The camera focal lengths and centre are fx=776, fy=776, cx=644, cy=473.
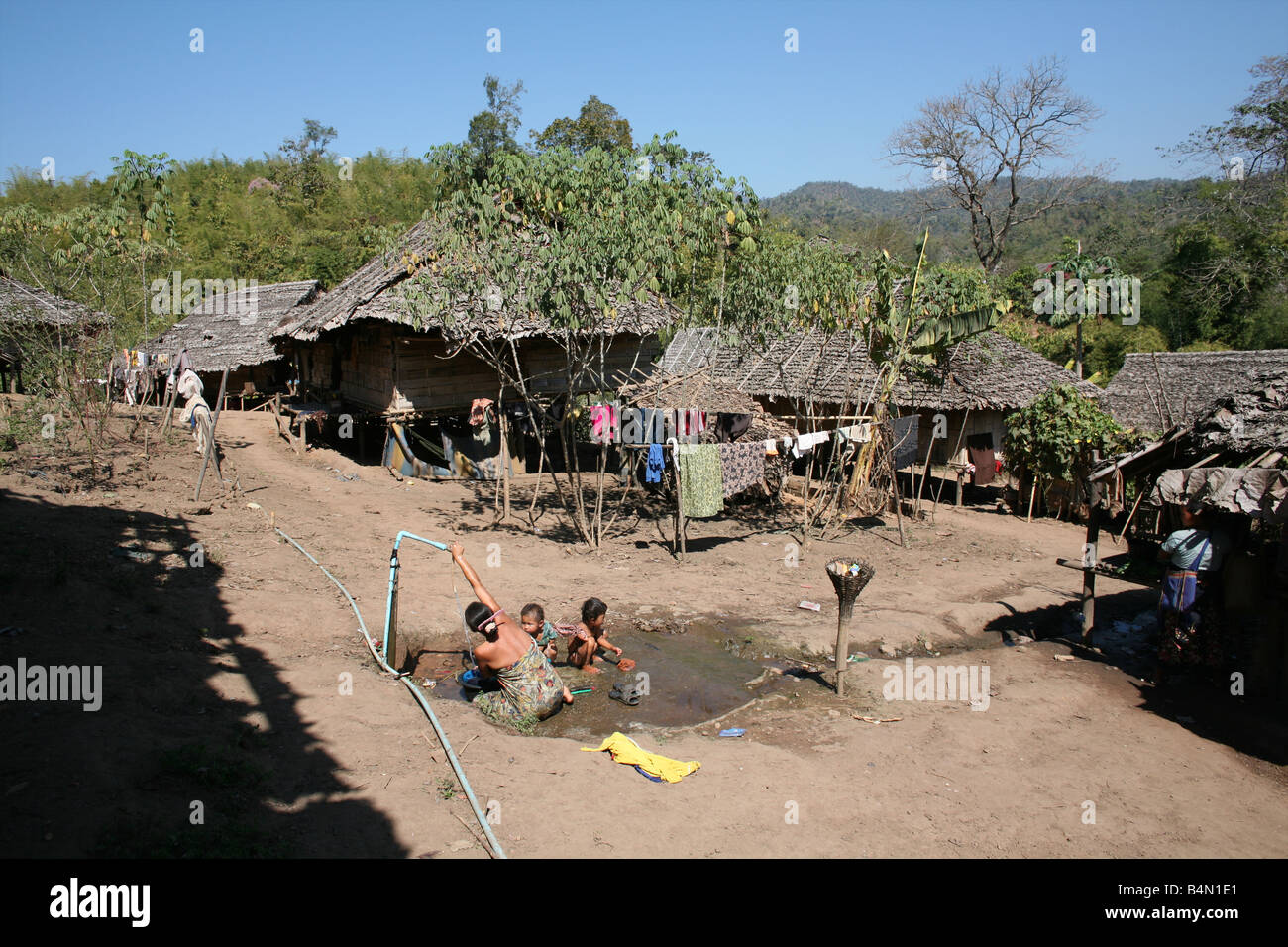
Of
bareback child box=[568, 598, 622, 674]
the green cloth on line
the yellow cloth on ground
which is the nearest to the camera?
the yellow cloth on ground

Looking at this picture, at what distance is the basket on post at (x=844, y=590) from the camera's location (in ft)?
22.5

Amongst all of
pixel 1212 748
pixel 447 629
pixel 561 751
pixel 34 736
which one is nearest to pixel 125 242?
pixel 447 629

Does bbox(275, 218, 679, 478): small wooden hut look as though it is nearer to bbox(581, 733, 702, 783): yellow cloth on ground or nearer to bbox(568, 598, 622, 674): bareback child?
bbox(568, 598, 622, 674): bareback child

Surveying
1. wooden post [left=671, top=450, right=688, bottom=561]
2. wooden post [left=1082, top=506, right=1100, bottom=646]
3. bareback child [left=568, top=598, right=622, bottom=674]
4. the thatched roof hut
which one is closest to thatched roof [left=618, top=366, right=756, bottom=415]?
the thatched roof hut

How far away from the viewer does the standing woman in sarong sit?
6.73m

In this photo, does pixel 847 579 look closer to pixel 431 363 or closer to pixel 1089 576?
pixel 1089 576

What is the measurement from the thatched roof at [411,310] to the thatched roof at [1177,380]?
37.5 feet

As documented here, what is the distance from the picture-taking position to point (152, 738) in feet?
15.5

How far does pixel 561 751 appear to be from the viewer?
18.9 feet

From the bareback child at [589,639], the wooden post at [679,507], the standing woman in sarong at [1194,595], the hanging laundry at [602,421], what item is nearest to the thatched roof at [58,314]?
the hanging laundry at [602,421]

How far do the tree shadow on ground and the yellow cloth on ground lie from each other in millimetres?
1771
